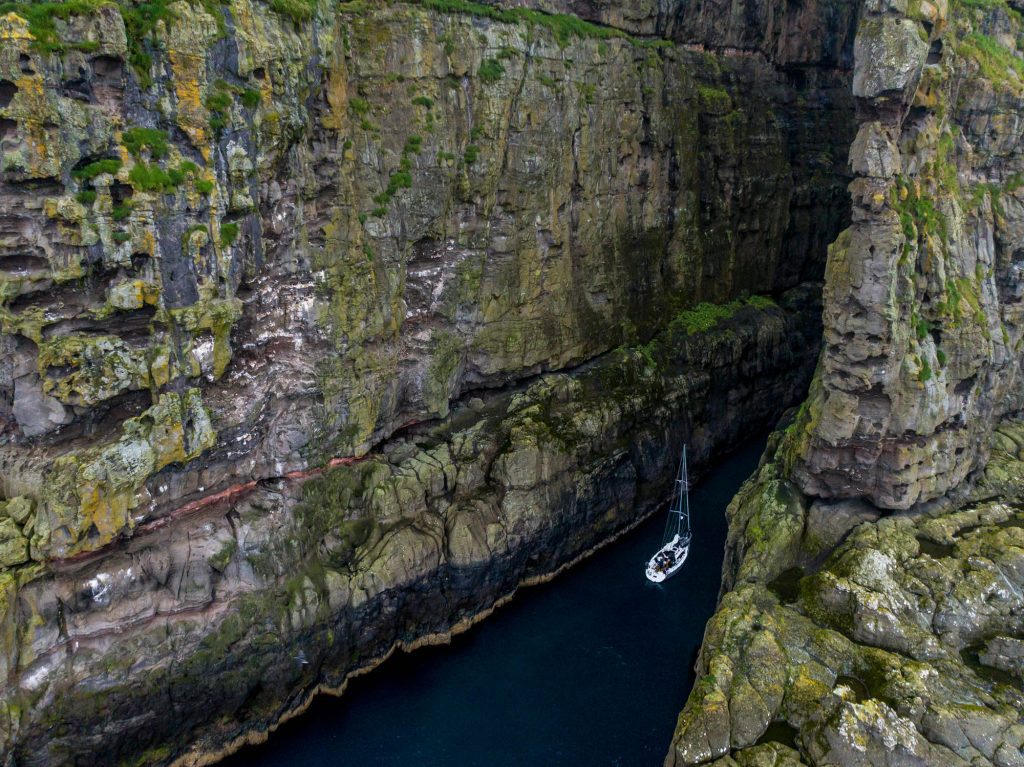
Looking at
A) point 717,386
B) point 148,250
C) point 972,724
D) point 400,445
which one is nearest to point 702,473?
point 717,386

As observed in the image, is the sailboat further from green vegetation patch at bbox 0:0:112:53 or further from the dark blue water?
green vegetation patch at bbox 0:0:112:53

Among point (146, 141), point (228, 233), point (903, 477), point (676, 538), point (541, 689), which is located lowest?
point (541, 689)

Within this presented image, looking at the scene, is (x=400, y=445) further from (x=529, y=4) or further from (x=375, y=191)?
(x=529, y=4)

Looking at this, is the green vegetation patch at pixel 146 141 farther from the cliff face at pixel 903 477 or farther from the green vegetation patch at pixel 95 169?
the cliff face at pixel 903 477

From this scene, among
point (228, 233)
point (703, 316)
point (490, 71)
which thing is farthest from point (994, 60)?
point (228, 233)

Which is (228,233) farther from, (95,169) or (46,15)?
(46,15)

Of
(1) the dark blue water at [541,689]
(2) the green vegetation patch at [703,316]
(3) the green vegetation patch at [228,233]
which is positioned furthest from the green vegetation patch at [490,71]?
Answer: (1) the dark blue water at [541,689]
